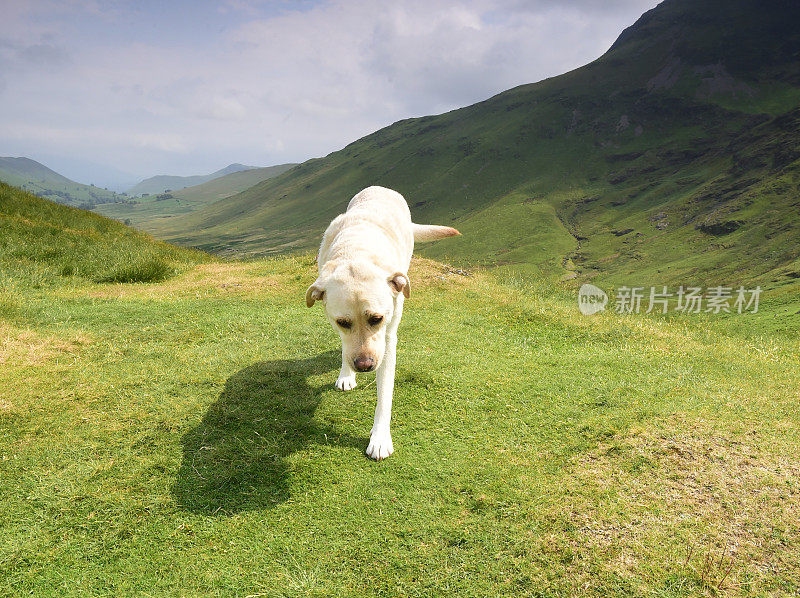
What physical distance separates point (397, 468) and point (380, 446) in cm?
38

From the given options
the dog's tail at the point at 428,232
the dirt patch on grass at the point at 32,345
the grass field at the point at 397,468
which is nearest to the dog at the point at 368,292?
the grass field at the point at 397,468

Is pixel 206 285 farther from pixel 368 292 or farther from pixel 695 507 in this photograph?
pixel 695 507

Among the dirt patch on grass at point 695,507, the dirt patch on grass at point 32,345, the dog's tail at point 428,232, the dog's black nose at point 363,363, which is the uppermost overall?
the dog's tail at point 428,232

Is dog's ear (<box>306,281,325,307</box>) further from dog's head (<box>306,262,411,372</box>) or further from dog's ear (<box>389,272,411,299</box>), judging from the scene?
dog's ear (<box>389,272,411,299</box>)

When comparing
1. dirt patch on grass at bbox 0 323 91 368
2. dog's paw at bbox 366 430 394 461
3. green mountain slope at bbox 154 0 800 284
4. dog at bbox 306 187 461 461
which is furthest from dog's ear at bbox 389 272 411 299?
green mountain slope at bbox 154 0 800 284

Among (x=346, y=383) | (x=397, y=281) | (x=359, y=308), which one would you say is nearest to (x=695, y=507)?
(x=397, y=281)

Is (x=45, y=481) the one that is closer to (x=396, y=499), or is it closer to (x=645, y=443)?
(x=396, y=499)

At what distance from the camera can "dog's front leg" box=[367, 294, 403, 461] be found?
5453 millimetres

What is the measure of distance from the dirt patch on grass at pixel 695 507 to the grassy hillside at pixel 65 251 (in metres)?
11.5

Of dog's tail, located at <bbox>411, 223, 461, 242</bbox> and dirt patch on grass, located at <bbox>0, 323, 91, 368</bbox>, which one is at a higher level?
dog's tail, located at <bbox>411, 223, 461, 242</bbox>

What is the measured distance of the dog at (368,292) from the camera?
4645 millimetres

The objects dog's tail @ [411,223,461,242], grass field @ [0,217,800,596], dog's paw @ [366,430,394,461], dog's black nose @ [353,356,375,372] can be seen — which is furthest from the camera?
dog's tail @ [411,223,461,242]

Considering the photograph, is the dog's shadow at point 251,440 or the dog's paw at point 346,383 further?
the dog's paw at point 346,383

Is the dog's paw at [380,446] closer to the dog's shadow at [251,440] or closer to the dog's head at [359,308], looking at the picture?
the dog's shadow at [251,440]
